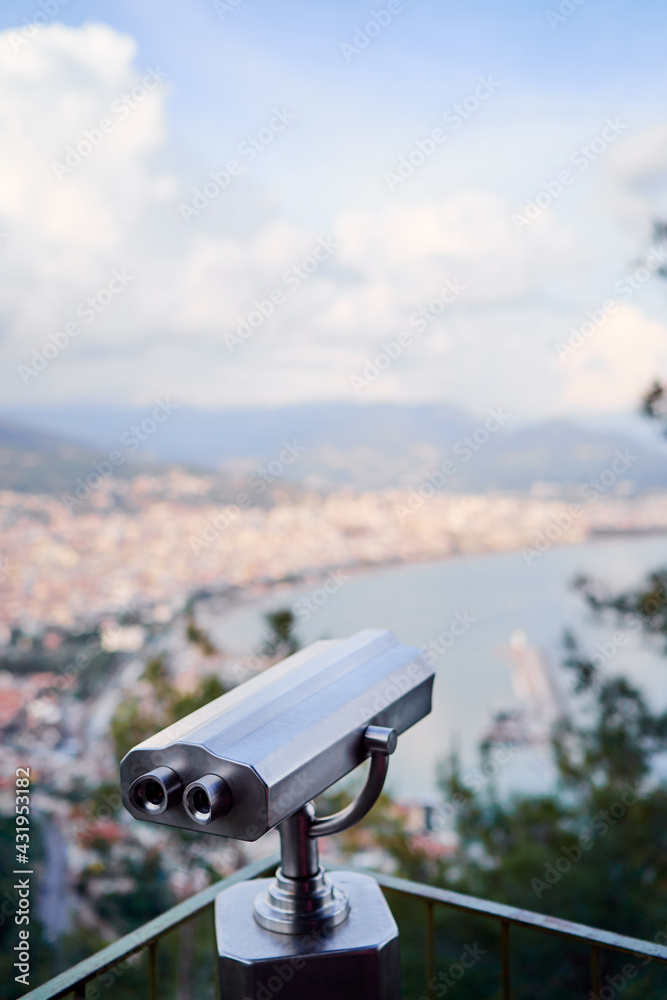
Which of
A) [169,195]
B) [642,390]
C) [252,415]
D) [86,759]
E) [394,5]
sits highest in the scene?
[169,195]

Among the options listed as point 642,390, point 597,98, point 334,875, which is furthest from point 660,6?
point 334,875

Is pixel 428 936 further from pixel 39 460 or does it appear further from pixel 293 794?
pixel 39 460

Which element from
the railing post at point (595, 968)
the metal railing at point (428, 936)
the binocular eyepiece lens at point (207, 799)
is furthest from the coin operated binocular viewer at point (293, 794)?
the railing post at point (595, 968)

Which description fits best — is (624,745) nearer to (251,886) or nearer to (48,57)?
(251,886)

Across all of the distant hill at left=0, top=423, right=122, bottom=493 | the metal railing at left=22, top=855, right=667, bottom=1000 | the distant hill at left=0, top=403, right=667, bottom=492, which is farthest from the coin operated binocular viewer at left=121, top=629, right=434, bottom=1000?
the distant hill at left=0, top=423, right=122, bottom=493

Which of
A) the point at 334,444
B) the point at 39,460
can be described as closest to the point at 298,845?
the point at 39,460

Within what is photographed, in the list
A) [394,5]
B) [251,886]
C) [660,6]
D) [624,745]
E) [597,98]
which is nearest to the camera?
[251,886]

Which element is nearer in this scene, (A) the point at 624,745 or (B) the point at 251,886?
(B) the point at 251,886
